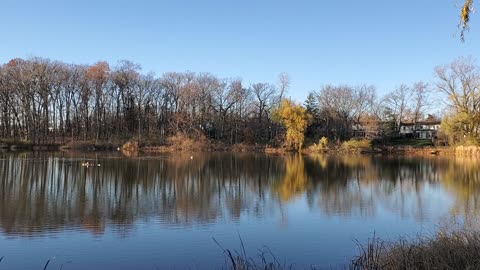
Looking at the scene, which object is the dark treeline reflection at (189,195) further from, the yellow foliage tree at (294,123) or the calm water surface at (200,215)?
the yellow foliage tree at (294,123)

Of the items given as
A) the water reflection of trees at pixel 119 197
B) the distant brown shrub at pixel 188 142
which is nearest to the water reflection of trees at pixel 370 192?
the water reflection of trees at pixel 119 197

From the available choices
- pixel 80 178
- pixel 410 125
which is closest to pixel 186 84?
pixel 410 125

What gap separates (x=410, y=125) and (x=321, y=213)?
71.4m

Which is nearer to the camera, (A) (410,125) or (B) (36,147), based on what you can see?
(B) (36,147)

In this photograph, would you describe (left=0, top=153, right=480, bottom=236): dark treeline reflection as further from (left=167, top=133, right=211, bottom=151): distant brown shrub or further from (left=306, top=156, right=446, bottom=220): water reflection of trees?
(left=167, top=133, right=211, bottom=151): distant brown shrub

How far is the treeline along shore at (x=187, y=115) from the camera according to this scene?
58969 mm

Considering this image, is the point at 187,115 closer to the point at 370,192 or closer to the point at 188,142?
the point at 188,142

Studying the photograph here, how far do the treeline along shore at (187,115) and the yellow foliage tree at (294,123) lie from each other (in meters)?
0.13

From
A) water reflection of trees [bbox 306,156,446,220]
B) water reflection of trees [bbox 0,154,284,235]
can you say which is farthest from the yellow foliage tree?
water reflection of trees [bbox 0,154,284,235]

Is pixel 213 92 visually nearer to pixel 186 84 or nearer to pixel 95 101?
pixel 186 84

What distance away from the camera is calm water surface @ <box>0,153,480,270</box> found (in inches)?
398

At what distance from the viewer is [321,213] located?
15.4 meters

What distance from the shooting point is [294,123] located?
201ft

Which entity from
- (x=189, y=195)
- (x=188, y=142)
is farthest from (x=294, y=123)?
(x=189, y=195)
